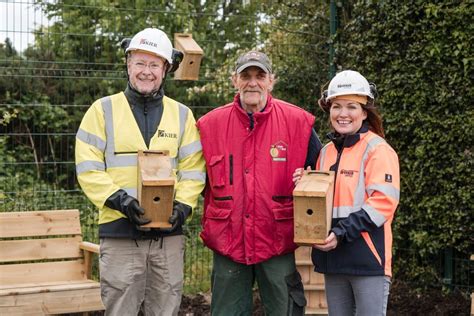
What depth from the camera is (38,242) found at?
6809 mm

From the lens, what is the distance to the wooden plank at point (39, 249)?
668cm

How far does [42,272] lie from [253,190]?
8.26 feet

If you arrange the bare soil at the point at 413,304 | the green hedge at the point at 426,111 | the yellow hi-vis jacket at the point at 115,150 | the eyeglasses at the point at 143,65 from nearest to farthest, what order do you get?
the yellow hi-vis jacket at the point at 115,150
the eyeglasses at the point at 143,65
the green hedge at the point at 426,111
the bare soil at the point at 413,304

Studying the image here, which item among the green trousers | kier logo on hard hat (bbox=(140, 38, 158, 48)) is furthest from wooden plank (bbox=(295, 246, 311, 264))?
kier logo on hard hat (bbox=(140, 38, 158, 48))

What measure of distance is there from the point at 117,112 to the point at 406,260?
143 inches

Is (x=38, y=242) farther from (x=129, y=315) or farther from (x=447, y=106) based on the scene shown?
(x=447, y=106)

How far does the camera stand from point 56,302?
6355mm

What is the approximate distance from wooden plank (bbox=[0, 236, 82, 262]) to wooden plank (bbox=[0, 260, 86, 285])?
2.3 inches

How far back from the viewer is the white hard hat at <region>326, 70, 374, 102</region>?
4809 millimetres

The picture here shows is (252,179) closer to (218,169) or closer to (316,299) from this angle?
(218,169)

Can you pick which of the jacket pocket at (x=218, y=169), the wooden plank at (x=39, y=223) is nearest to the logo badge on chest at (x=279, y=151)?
the jacket pocket at (x=218, y=169)

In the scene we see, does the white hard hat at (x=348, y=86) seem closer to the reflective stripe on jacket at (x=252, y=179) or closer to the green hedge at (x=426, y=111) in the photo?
the reflective stripe on jacket at (x=252, y=179)

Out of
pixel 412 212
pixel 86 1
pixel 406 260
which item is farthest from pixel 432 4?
pixel 86 1

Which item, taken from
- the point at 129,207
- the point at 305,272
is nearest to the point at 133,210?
the point at 129,207
